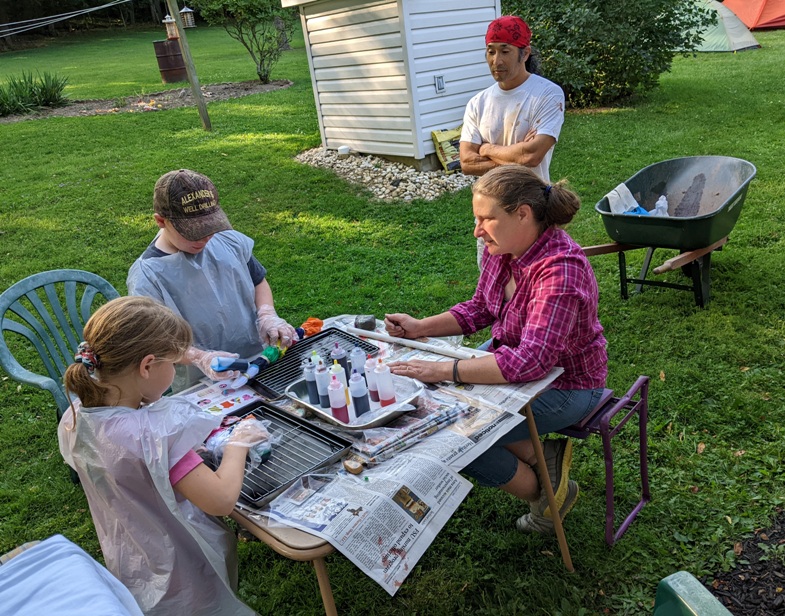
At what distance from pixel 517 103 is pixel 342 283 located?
234cm

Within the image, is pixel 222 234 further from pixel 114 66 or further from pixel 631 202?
pixel 114 66

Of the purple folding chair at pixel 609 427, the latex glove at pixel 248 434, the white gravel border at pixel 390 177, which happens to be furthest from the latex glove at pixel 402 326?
the white gravel border at pixel 390 177

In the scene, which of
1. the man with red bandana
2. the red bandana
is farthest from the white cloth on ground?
the red bandana

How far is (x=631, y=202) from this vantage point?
4.68 m

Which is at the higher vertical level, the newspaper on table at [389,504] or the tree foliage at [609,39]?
the tree foliage at [609,39]

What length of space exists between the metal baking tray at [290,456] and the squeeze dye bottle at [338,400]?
73mm

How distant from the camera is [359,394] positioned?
2.03 meters

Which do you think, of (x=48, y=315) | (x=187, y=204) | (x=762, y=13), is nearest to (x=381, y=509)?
(x=187, y=204)

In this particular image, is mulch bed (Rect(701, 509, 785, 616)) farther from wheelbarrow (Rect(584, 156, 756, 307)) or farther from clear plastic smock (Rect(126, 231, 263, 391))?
clear plastic smock (Rect(126, 231, 263, 391))

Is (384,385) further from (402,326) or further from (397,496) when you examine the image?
(402,326)

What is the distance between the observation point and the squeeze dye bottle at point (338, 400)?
79.5 inches

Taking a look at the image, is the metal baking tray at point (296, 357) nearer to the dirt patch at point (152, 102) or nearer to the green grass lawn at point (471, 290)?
the green grass lawn at point (471, 290)

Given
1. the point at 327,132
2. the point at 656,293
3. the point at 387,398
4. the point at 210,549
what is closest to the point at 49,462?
the point at 210,549

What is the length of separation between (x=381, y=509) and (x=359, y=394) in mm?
442
